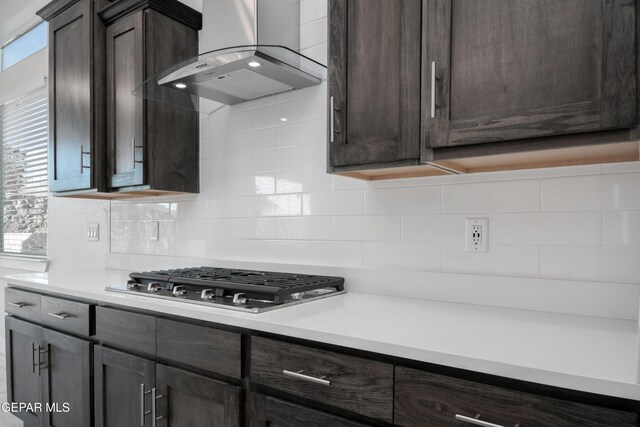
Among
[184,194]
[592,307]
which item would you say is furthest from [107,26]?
[592,307]

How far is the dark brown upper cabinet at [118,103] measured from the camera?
7.45 feet

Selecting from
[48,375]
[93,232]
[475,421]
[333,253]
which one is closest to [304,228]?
[333,253]

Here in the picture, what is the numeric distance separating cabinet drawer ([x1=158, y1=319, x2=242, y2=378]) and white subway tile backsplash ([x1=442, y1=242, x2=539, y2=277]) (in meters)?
0.82

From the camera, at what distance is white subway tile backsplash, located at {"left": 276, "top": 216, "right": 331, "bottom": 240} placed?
1.95 meters

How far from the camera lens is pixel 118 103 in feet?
7.89

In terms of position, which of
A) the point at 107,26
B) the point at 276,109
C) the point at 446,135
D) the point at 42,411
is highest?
the point at 107,26

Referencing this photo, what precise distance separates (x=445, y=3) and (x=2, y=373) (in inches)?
164

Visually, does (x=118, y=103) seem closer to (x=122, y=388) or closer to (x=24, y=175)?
(x=122, y=388)

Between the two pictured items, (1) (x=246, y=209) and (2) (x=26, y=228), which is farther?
(2) (x=26, y=228)

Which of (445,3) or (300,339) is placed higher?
(445,3)

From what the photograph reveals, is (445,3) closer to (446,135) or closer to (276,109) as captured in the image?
(446,135)

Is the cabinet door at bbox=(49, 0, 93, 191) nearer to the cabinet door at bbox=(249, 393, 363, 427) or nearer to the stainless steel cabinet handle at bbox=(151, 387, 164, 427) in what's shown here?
the stainless steel cabinet handle at bbox=(151, 387, 164, 427)

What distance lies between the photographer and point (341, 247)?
6.23ft

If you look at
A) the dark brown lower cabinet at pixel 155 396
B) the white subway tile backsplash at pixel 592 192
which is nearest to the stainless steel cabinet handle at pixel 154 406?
the dark brown lower cabinet at pixel 155 396
